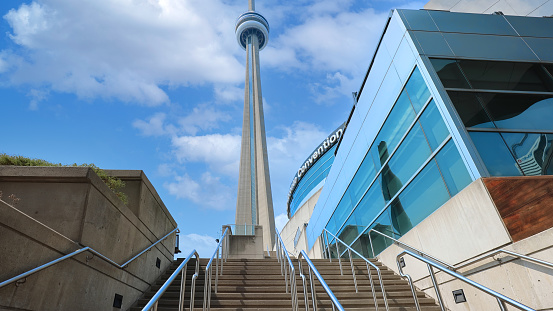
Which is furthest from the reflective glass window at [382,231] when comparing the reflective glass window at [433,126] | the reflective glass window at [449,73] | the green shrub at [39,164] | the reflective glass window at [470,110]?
the green shrub at [39,164]

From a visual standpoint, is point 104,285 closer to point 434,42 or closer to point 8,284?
point 8,284

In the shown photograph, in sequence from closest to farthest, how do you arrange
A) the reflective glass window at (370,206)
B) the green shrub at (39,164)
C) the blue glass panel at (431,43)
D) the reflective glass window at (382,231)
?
the green shrub at (39,164), the blue glass panel at (431,43), the reflective glass window at (382,231), the reflective glass window at (370,206)

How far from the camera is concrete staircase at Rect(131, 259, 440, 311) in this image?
5312mm

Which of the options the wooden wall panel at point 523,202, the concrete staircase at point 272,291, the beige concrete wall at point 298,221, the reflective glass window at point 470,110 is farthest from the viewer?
the beige concrete wall at point 298,221

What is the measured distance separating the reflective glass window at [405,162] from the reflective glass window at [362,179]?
87 centimetres

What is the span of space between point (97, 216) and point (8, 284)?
1.69m

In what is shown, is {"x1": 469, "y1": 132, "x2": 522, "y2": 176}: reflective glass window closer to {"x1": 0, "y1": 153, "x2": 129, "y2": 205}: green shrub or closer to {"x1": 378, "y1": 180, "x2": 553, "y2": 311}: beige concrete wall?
{"x1": 378, "y1": 180, "x2": 553, "y2": 311}: beige concrete wall

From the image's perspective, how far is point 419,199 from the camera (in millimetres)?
6645

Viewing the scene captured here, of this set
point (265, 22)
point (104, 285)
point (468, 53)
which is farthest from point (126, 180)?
point (265, 22)

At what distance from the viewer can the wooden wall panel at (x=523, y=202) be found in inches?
168

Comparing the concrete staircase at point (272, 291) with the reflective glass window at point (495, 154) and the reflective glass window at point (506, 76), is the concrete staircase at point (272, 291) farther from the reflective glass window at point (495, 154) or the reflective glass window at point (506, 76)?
the reflective glass window at point (506, 76)

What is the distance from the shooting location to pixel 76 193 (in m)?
4.29

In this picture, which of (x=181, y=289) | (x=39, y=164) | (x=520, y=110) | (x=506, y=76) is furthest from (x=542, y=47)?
(x=39, y=164)

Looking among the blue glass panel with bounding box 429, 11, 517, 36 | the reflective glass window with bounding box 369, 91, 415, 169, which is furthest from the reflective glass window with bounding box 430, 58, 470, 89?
the blue glass panel with bounding box 429, 11, 517, 36
